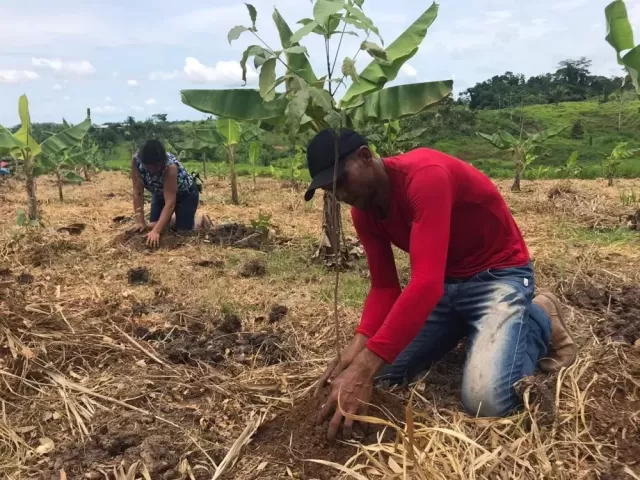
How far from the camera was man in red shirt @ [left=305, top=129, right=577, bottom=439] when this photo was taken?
219 centimetres

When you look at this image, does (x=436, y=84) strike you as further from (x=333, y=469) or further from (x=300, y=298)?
(x=333, y=469)

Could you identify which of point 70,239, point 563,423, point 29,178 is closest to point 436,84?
point 563,423

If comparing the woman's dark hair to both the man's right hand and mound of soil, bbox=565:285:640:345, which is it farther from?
mound of soil, bbox=565:285:640:345

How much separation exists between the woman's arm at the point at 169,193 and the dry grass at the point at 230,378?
1.34ft

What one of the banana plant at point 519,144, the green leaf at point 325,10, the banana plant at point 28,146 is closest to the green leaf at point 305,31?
the green leaf at point 325,10

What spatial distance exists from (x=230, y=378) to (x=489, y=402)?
121cm

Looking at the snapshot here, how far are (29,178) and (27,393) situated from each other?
17.6ft

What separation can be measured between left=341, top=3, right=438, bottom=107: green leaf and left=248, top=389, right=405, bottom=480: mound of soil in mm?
2911

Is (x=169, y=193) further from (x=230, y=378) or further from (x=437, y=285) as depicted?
(x=437, y=285)

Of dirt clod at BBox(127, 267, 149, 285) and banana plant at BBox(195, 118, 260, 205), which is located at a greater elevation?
banana plant at BBox(195, 118, 260, 205)

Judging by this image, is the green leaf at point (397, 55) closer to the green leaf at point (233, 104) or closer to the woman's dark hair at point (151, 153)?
the green leaf at point (233, 104)

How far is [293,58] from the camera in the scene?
489 cm

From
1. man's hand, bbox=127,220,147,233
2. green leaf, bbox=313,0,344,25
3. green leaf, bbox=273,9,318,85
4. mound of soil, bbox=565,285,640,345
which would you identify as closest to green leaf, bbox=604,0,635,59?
mound of soil, bbox=565,285,640,345

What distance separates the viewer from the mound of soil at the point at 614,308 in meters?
3.23
